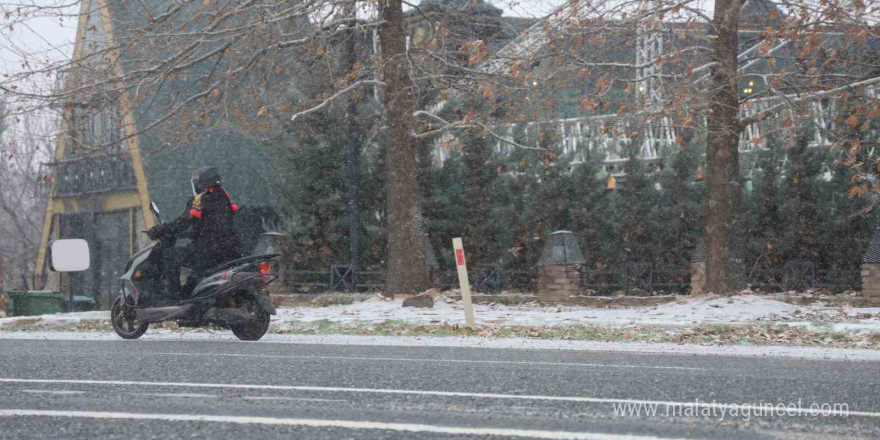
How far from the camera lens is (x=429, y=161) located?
21266 millimetres

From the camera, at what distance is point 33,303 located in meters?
19.4

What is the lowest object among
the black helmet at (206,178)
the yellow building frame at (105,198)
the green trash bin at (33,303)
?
the green trash bin at (33,303)

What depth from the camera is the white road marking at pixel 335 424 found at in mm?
4141

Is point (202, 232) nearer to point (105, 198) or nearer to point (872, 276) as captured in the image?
point (872, 276)

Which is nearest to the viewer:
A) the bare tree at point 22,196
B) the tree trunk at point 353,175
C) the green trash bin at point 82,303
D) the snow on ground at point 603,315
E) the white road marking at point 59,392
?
the white road marking at point 59,392

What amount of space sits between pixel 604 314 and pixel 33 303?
11421 millimetres

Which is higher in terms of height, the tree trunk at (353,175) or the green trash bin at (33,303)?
the tree trunk at (353,175)

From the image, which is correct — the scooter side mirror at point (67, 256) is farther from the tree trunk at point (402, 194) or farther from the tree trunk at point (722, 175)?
the tree trunk at point (722, 175)

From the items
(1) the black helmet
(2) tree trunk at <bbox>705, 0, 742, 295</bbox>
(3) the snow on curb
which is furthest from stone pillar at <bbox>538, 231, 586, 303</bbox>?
(1) the black helmet

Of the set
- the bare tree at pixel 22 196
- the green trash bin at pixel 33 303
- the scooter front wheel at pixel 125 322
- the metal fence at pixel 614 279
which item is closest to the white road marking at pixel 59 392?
the scooter front wheel at pixel 125 322

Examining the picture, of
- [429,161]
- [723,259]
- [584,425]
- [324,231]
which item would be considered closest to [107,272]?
[324,231]

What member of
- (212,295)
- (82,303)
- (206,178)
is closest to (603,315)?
(212,295)

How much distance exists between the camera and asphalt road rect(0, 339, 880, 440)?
433 cm

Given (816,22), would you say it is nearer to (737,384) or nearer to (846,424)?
(737,384)
